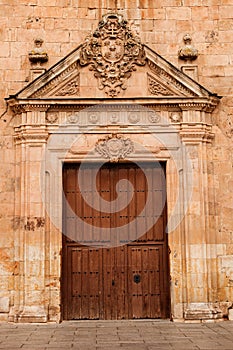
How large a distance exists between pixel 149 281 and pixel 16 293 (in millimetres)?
2394

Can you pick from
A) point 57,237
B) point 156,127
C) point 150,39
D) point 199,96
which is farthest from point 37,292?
point 150,39

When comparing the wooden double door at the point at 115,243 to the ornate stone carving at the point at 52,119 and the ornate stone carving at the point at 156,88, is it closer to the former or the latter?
the ornate stone carving at the point at 52,119

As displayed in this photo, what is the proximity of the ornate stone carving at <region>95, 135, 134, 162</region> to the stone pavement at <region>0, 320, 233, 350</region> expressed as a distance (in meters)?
2.98

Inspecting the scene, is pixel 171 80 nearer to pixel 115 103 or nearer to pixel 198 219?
pixel 115 103

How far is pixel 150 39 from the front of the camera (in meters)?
9.80

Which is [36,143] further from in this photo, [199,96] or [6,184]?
[199,96]

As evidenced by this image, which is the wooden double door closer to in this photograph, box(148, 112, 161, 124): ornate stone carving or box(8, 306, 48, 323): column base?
box(8, 306, 48, 323): column base

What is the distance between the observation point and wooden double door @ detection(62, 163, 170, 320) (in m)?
9.05

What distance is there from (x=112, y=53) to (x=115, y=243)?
360 cm

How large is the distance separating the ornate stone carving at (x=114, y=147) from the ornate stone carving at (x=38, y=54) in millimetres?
1933

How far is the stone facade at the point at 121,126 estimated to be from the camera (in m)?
8.88

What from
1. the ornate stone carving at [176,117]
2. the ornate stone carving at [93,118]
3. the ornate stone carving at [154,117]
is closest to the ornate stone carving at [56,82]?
the ornate stone carving at [93,118]

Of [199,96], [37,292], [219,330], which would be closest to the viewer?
[219,330]

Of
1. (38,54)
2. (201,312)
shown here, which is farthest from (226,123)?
(38,54)
